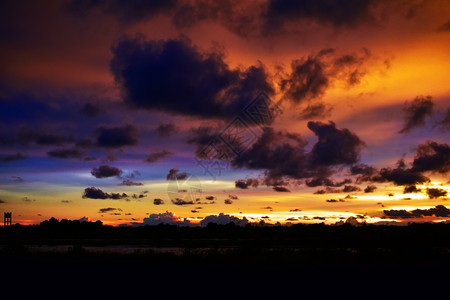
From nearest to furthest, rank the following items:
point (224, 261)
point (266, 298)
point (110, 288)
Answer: point (266, 298), point (110, 288), point (224, 261)

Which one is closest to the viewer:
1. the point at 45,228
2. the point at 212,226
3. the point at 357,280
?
the point at 357,280

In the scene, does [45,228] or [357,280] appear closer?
[357,280]

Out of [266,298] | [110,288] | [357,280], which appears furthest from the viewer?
[357,280]

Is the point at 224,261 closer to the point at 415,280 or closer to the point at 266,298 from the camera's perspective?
the point at 415,280

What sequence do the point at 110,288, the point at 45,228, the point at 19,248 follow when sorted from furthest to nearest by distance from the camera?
the point at 45,228 → the point at 19,248 → the point at 110,288

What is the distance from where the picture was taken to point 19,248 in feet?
166

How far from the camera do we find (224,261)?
116 feet

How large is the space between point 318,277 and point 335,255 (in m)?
14.9

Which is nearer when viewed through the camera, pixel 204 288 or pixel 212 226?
pixel 204 288

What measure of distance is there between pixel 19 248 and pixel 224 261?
27.8 meters

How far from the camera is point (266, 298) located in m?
17.8

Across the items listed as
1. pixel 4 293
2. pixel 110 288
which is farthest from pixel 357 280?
pixel 4 293

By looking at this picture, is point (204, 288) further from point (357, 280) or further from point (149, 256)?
point (149, 256)

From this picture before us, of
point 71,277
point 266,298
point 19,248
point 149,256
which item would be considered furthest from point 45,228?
point 266,298
